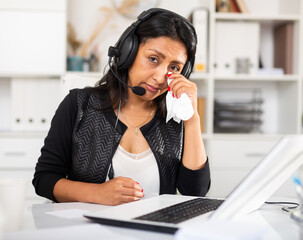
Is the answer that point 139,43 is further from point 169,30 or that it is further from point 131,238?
point 131,238

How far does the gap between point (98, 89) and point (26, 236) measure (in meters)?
0.87

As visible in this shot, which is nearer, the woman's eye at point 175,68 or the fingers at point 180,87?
the fingers at point 180,87

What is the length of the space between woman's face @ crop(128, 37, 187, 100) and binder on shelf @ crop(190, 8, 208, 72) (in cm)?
115

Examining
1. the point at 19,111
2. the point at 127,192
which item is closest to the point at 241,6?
the point at 19,111

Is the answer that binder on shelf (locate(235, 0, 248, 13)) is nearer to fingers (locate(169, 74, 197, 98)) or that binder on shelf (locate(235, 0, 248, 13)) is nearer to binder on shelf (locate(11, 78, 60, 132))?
binder on shelf (locate(11, 78, 60, 132))

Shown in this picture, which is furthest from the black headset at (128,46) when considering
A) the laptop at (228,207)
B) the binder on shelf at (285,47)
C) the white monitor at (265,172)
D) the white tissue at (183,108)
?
the binder on shelf at (285,47)

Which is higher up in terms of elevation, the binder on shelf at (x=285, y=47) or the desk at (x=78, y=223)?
the binder on shelf at (x=285, y=47)

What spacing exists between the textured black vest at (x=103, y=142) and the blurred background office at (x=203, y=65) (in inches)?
41.5

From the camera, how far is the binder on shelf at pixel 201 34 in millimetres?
2436

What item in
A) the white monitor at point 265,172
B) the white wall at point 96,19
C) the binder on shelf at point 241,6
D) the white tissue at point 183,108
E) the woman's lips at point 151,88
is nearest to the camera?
the white monitor at point 265,172

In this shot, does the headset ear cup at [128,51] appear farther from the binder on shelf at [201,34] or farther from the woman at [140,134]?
the binder on shelf at [201,34]

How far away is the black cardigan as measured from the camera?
4.22 ft

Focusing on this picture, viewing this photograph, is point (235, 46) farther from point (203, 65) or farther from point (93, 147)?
point (93, 147)

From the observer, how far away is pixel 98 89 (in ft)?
4.85
